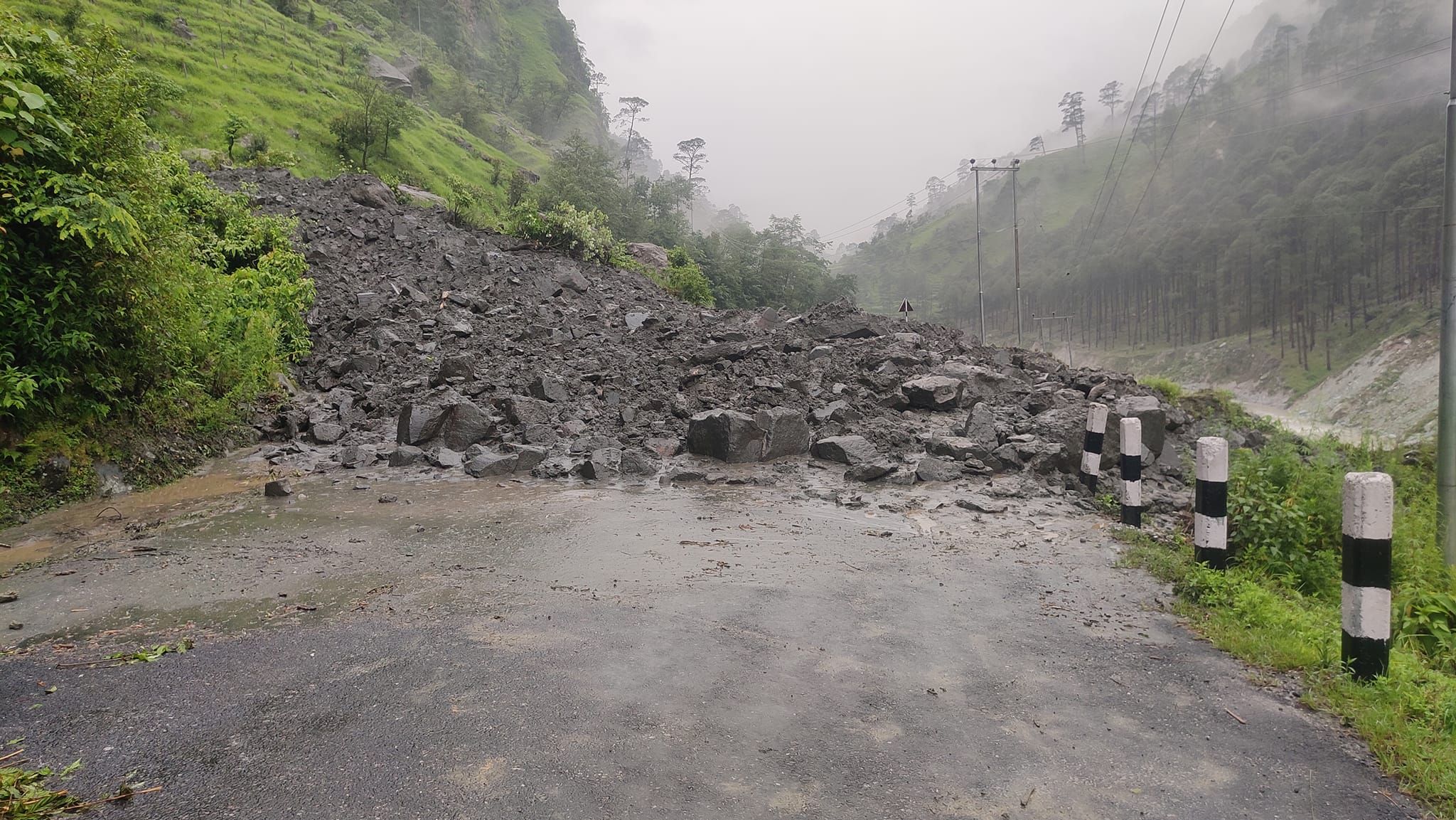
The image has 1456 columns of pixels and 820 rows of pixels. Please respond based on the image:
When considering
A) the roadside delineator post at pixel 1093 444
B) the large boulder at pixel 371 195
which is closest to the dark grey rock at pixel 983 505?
Answer: the roadside delineator post at pixel 1093 444

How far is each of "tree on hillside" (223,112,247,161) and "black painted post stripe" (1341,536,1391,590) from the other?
3746cm

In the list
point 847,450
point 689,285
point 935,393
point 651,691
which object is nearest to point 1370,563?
point 651,691

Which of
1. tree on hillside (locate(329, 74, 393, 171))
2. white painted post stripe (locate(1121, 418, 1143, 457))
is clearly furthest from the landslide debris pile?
tree on hillside (locate(329, 74, 393, 171))

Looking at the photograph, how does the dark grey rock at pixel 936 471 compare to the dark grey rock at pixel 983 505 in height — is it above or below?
above

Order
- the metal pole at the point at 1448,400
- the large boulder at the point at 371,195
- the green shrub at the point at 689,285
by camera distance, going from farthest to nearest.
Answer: the green shrub at the point at 689,285
the large boulder at the point at 371,195
the metal pole at the point at 1448,400

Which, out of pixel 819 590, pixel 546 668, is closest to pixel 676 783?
pixel 546 668

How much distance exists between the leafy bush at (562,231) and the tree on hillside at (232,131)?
16015 millimetres

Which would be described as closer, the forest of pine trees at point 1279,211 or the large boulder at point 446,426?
the large boulder at point 446,426

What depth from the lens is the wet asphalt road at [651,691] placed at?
2.50 metres

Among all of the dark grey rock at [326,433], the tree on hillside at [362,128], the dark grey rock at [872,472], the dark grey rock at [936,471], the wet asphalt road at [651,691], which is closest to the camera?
the wet asphalt road at [651,691]

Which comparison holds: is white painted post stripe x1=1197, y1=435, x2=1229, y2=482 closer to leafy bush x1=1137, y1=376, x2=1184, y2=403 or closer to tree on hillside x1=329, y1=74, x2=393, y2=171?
leafy bush x1=1137, y1=376, x2=1184, y2=403

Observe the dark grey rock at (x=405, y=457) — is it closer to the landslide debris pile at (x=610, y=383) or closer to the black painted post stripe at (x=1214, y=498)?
the landslide debris pile at (x=610, y=383)

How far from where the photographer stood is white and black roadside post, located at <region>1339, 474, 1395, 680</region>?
3344 mm

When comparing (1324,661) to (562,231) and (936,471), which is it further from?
(562,231)
